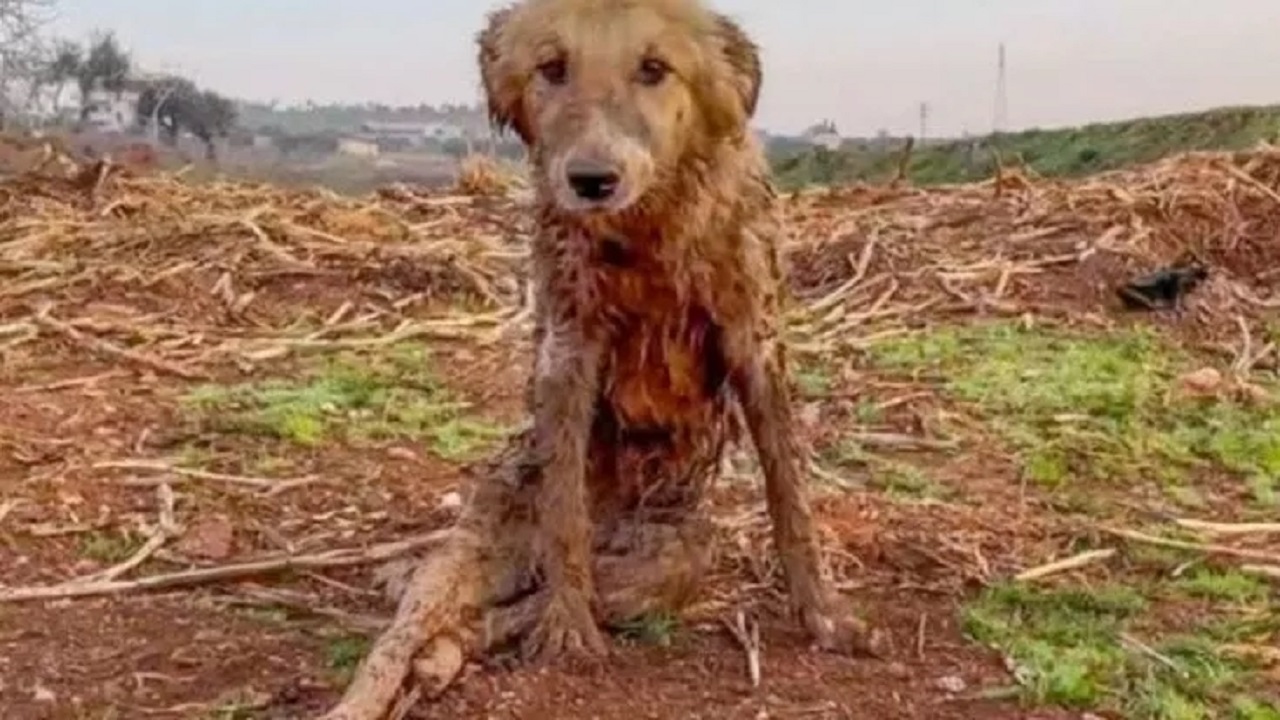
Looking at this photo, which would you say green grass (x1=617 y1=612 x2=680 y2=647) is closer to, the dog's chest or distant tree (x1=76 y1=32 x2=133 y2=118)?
the dog's chest

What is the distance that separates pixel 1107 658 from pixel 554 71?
1791mm

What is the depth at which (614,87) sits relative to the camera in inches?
161

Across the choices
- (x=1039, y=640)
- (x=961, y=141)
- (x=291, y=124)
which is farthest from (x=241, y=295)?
(x=961, y=141)

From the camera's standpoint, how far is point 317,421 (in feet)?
23.8

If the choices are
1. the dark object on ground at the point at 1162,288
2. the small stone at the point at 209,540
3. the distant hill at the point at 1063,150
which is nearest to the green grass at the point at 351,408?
the small stone at the point at 209,540

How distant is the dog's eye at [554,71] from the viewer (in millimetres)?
4156

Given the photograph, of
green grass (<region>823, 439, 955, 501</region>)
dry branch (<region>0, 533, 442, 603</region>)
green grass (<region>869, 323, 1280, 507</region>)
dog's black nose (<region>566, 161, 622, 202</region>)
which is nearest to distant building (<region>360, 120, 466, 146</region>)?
green grass (<region>869, 323, 1280, 507</region>)

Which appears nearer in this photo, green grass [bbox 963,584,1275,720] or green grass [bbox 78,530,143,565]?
green grass [bbox 963,584,1275,720]

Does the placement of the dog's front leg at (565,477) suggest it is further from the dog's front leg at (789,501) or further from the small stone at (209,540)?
the small stone at (209,540)

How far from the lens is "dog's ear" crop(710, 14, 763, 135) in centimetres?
429

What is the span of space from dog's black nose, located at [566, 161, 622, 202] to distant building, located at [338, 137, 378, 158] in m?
12.2

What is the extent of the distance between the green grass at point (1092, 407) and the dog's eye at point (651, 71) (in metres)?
2.75

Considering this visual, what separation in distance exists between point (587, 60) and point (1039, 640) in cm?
174

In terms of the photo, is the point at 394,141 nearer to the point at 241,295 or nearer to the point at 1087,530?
the point at 241,295
